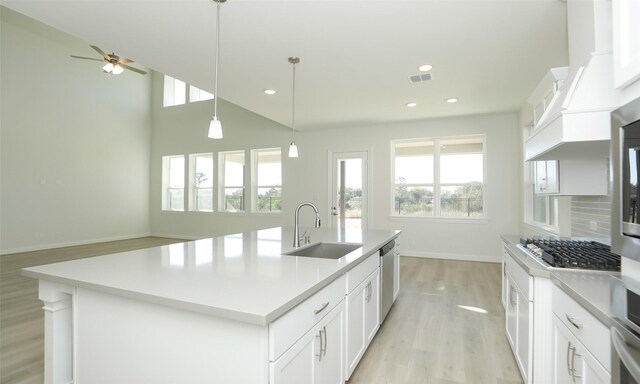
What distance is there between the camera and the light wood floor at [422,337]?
207 centimetres

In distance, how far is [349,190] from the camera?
21.8 feet

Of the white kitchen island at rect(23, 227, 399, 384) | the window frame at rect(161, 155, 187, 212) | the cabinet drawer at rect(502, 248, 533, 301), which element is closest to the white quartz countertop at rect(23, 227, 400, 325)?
the white kitchen island at rect(23, 227, 399, 384)

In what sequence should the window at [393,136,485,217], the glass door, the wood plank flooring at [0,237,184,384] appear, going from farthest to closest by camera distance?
the glass door
the window at [393,136,485,217]
the wood plank flooring at [0,237,184,384]

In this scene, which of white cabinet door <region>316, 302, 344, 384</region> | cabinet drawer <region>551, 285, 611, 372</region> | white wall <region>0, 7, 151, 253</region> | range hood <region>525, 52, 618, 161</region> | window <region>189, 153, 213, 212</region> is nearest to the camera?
cabinet drawer <region>551, 285, 611, 372</region>

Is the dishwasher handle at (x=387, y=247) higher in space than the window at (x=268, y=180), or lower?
lower

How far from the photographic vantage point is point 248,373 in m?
1.10

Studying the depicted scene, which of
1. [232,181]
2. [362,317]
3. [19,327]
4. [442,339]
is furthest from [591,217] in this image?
[232,181]

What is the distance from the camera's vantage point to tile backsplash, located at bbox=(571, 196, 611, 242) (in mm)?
2219

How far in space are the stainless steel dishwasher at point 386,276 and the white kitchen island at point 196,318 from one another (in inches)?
33.6

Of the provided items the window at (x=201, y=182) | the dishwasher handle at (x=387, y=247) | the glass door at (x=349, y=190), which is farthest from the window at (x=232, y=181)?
the dishwasher handle at (x=387, y=247)

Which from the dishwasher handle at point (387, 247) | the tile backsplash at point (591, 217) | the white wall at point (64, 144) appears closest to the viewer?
the tile backsplash at point (591, 217)

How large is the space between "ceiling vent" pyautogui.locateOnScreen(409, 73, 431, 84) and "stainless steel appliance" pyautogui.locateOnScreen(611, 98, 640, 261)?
275cm

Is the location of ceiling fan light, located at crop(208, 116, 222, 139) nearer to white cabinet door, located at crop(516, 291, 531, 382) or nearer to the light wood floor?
the light wood floor

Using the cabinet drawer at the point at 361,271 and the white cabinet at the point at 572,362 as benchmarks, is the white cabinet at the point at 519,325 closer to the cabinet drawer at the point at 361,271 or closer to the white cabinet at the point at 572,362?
the white cabinet at the point at 572,362
